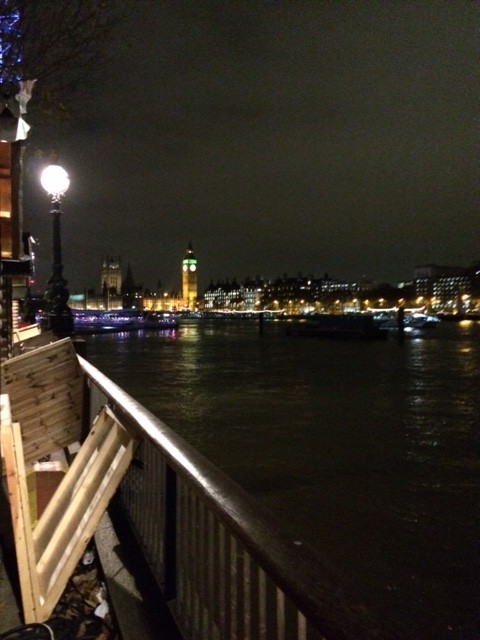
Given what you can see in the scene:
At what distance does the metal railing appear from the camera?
1501mm

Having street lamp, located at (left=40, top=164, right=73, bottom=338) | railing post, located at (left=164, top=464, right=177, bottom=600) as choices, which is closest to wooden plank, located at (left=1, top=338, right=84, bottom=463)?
railing post, located at (left=164, top=464, right=177, bottom=600)

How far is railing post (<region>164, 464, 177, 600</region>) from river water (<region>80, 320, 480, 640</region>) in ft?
3.29

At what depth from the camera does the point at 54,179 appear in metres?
10.7

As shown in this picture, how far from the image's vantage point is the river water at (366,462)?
4.78 meters

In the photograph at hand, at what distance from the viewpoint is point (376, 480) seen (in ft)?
25.0

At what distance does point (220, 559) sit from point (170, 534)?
883 millimetres

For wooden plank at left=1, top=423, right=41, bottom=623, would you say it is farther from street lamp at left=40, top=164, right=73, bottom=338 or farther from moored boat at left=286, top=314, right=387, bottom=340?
moored boat at left=286, top=314, right=387, bottom=340

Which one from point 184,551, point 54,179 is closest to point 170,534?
point 184,551

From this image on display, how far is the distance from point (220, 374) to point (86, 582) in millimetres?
15457

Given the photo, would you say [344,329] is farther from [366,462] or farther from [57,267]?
[366,462]

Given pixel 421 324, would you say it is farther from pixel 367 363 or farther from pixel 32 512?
pixel 32 512

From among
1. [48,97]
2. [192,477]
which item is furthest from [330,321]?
[192,477]

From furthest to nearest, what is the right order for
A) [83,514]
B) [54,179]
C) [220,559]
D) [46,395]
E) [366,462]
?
[54,179] → [366,462] → [46,395] → [83,514] → [220,559]

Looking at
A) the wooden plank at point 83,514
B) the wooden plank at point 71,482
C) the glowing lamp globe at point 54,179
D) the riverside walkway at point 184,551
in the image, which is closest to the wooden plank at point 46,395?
the riverside walkway at point 184,551
